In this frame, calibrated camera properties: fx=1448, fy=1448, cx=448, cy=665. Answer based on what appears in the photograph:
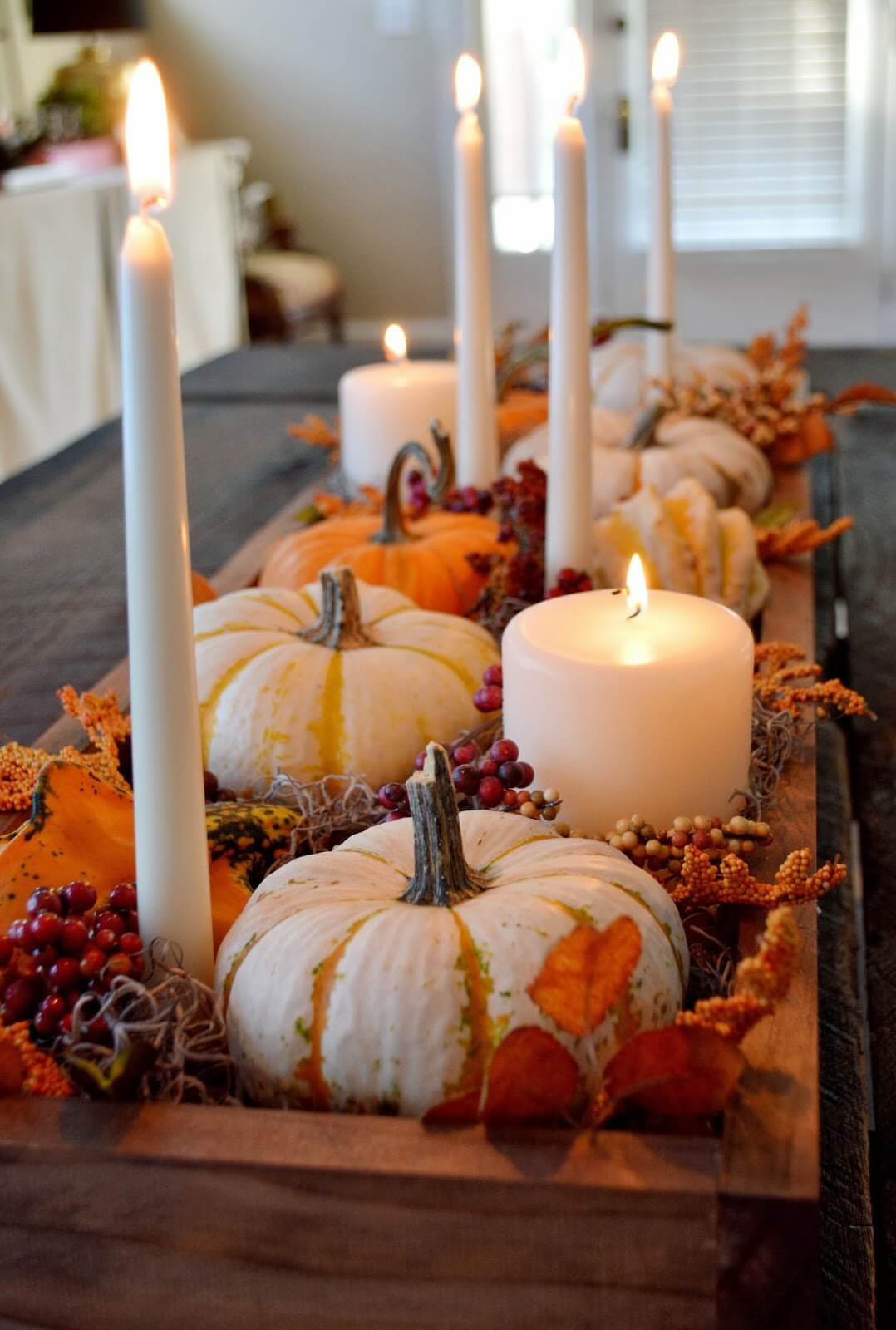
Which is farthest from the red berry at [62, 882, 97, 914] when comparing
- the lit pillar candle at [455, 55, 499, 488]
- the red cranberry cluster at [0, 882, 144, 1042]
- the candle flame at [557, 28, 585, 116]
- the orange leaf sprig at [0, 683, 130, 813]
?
the lit pillar candle at [455, 55, 499, 488]

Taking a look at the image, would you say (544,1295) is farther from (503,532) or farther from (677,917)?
(503,532)

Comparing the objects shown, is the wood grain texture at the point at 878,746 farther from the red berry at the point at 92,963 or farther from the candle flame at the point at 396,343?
the candle flame at the point at 396,343

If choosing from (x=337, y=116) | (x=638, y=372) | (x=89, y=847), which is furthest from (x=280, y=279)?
(x=89, y=847)

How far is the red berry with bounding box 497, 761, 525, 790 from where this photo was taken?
0.67 meters

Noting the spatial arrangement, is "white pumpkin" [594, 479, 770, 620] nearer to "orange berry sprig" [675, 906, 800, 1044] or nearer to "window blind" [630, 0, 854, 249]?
"orange berry sprig" [675, 906, 800, 1044]

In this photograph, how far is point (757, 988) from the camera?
48cm

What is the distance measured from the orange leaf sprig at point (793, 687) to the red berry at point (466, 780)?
0.19 m

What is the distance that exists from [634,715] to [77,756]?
0.28 meters

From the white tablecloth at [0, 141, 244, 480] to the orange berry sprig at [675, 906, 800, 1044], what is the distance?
349 cm

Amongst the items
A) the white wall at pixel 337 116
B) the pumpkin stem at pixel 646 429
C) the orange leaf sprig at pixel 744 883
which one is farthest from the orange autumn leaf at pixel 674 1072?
the white wall at pixel 337 116

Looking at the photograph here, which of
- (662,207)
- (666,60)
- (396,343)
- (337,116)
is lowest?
(396,343)

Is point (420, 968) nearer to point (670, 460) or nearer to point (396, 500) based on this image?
point (396, 500)

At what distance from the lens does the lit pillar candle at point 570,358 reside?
907 mm

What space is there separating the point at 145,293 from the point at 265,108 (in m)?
5.76
